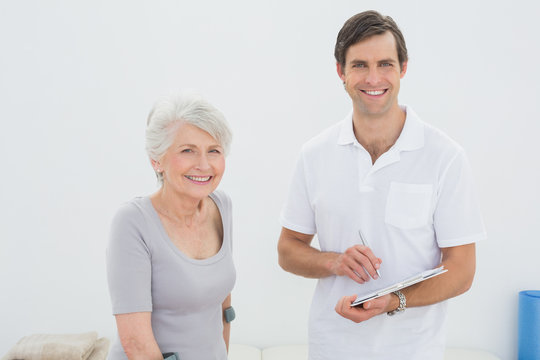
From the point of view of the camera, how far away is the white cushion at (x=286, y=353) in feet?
10.3

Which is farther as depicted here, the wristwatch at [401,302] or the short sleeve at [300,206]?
the short sleeve at [300,206]

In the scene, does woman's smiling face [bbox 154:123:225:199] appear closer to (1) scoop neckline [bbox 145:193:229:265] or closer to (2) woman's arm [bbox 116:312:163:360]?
(1) scoop neckline [bbox 145:193:229:265]

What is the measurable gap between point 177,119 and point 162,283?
42 cm

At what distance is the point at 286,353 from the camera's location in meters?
3.21

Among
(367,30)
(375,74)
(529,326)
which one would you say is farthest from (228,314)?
(529,326)

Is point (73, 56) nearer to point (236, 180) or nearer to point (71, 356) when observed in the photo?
point (236, 180)

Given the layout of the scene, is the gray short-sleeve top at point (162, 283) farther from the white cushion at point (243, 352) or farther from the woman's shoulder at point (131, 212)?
the white cushion at point (243, 352)

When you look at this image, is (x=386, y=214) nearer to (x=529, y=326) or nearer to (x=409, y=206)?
(x=409, y=206)

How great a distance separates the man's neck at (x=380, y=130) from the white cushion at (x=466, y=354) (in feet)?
6.02

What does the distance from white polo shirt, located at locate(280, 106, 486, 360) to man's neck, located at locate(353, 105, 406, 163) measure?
32mm

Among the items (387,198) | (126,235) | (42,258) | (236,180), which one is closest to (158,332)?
(126,235)

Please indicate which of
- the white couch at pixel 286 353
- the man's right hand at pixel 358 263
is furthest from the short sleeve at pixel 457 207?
the white couch at pixel 286 353

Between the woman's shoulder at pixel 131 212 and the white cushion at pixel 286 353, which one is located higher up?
the woman's shoulder at pixel 131 212

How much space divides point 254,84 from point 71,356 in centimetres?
176
